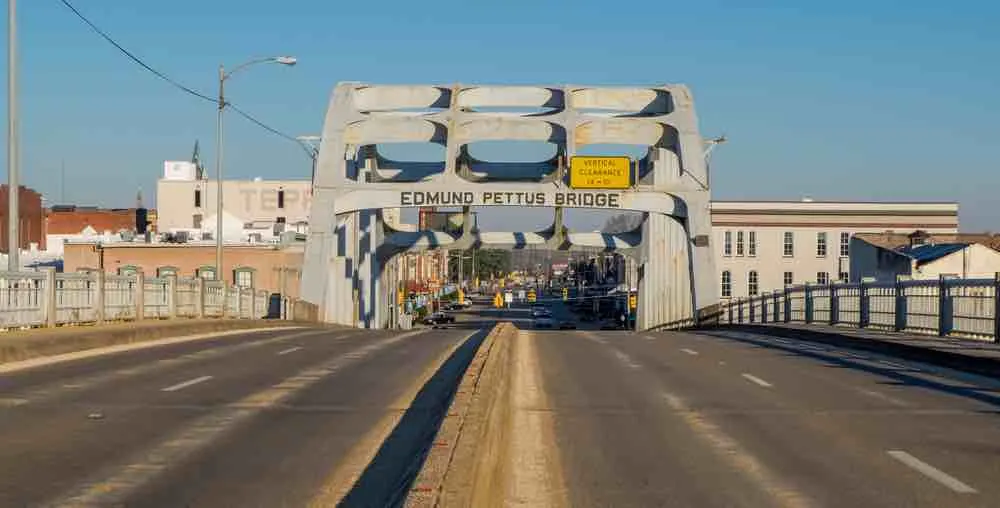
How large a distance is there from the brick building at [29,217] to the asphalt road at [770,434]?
88.9 metres

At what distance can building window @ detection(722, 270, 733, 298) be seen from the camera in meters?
97.1

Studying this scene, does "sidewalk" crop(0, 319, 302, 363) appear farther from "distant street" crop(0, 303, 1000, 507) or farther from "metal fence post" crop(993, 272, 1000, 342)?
"metal fence post" crop(993, 272, 1000, 342)

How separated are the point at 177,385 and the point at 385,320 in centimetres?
6813

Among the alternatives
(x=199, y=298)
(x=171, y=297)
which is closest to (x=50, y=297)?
(x=171, y=297)

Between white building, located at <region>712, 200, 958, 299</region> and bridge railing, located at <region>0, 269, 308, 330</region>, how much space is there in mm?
59849

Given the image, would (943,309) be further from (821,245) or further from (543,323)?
(821,245)

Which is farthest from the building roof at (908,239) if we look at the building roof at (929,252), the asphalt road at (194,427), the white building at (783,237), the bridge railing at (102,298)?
the asphalt road at (194,427)

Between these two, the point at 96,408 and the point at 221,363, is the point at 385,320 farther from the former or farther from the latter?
the point at 96,408

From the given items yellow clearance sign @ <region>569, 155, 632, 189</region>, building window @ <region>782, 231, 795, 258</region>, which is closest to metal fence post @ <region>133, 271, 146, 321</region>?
yellow clearance sign @ <region>569, 155, 632, 189</region>

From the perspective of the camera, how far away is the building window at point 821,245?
318 feet

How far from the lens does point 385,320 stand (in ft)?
275

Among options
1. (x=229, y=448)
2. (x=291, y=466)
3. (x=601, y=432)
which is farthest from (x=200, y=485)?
(x=601, y=432)

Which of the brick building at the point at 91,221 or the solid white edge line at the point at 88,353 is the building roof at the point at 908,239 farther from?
the brick building at the point at 91,221

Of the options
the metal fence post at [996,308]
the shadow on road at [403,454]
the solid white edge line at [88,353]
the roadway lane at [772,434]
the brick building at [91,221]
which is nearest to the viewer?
the shadow on road at [403,454]
